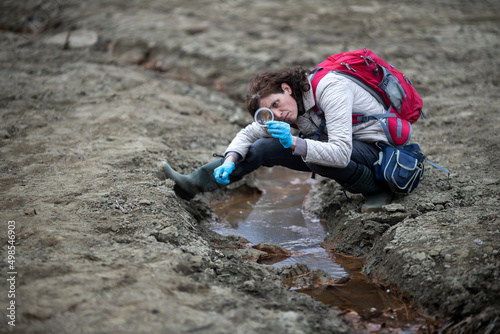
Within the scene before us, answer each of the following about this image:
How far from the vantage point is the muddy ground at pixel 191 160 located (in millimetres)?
2104

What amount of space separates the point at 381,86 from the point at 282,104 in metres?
0.65

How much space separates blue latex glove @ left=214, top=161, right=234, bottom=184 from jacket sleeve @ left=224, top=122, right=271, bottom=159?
123mm

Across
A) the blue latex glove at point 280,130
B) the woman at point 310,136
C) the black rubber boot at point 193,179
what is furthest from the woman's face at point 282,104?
the black rubber boot at point 193,179

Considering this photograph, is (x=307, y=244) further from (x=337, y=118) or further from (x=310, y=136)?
(x=337, y=118)

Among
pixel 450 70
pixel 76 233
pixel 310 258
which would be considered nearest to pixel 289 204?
pixel 310 258

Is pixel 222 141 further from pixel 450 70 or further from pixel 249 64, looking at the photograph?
pixel 450 70

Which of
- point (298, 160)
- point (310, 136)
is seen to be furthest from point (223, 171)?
point (310, 136)

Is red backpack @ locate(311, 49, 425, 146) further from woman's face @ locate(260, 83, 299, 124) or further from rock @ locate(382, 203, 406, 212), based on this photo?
rock @ locate(382, 203, 406, 212)

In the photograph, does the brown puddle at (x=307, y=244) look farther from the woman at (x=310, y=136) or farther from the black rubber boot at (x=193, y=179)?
the woman at (x=310, y=136)

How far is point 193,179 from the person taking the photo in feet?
10.9

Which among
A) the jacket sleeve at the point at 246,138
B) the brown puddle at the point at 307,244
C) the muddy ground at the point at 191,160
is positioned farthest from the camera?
the jacket sleeve at the point at 246,138

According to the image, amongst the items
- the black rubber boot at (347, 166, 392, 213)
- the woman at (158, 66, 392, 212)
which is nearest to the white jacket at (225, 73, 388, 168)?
the woman at (158, 66, 392, 212)

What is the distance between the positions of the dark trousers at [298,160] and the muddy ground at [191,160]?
320mm

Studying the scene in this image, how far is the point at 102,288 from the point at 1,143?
8.15 feet
